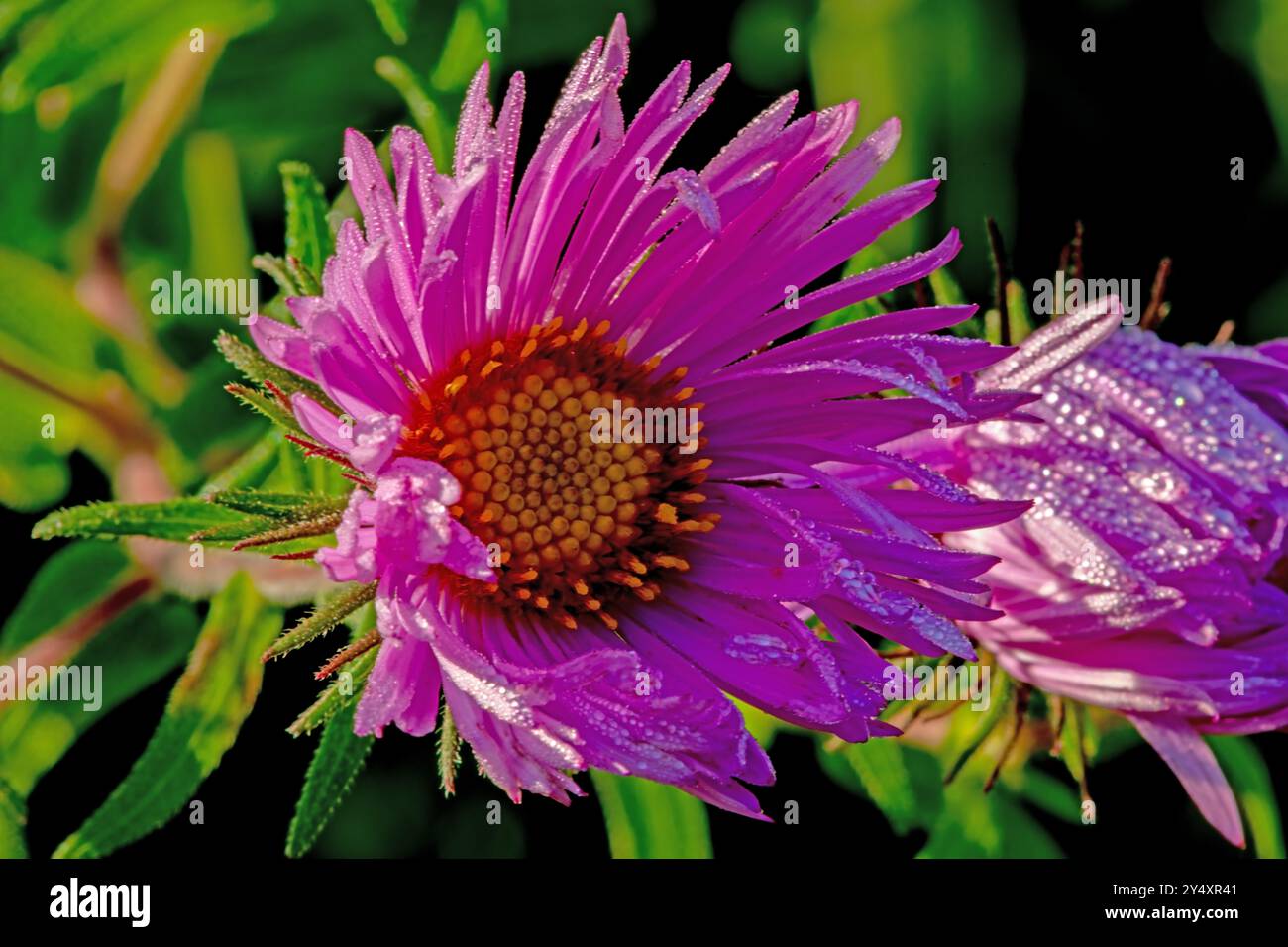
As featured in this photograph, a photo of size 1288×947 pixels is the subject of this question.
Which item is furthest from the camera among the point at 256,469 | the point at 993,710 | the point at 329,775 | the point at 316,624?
the point at 256,469

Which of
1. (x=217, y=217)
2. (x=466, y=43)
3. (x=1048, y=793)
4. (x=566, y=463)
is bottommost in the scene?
(x=1048, y=793)

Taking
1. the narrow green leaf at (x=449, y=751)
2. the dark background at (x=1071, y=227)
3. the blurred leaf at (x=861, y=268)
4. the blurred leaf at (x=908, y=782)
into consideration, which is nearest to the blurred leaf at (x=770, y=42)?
the dark background at (x=1071, y=227)

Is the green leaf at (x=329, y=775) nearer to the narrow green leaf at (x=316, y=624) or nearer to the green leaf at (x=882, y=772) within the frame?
the narrow green leaf at (x=316, y=624)

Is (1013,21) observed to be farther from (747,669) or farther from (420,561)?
(420,561)

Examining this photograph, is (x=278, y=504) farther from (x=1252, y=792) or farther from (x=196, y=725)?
(x=1252, y=792)

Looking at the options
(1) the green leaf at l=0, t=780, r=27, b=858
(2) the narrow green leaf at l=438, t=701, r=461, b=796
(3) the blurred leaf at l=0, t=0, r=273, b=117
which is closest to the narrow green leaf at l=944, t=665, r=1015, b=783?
(2) the narrow green leaf at l=438, t=701, r=461, b=796

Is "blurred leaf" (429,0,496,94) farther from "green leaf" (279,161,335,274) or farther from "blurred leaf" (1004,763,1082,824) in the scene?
"blurred leaf" (1004,763,1082,824)

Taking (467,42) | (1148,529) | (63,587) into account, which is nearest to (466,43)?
(467,42)
